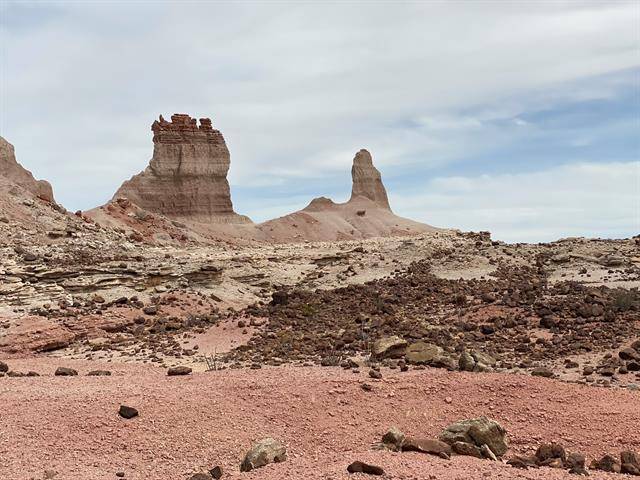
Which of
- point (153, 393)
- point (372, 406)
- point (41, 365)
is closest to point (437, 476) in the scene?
point (372, 406)

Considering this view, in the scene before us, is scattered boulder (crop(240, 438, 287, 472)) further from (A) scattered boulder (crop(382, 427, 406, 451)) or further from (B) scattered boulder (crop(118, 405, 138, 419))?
(B) scattered boulder (crop(118, 405, 138, 419))

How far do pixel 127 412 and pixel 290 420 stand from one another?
1.91 m

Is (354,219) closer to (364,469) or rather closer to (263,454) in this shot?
(263,454)

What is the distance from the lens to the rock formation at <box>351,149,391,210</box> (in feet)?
265

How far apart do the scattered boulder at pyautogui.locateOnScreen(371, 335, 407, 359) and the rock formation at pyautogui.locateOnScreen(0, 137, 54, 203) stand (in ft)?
97.2

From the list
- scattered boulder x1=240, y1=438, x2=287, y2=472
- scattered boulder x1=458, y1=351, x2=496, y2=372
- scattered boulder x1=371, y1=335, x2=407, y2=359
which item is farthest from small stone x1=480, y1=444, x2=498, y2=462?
scattered boulder x1=371, y1=335, x2=407, y2=359

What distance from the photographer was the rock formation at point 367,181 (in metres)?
80.9

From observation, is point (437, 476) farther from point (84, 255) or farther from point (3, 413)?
point (84, 255)

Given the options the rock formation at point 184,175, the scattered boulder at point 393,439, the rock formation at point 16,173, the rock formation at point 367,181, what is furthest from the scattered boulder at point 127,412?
the rock formation at point 367,181

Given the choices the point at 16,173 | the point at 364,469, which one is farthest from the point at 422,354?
the point at 16,173

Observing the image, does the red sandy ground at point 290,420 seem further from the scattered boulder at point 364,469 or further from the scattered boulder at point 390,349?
the scattered boulder at point 390,349

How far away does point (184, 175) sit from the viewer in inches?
2296

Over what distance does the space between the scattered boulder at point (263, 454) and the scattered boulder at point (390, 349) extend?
3925 mm

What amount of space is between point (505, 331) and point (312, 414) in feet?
22.0
